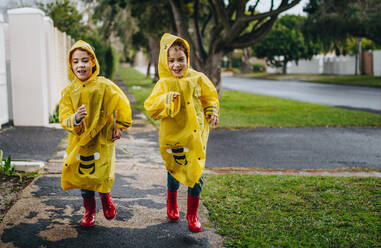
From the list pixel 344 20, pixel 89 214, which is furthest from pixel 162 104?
pixel 344 20

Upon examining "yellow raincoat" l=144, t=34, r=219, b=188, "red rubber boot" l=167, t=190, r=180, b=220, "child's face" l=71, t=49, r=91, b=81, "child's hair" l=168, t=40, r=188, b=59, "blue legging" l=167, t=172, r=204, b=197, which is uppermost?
"child's hair" l=168, t=40, r=188, b=59

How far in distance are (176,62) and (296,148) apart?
4680mm

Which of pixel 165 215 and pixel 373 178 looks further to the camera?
pixel 373 178

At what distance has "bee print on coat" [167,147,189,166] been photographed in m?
3.54

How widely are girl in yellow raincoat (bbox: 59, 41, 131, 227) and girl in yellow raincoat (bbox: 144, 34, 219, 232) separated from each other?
13.2 inches

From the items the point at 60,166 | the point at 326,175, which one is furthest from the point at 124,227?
the point at 326,175

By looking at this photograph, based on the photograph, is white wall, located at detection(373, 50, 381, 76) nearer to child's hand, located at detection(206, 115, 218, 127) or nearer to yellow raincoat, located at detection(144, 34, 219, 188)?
child's hand, located at detection(206, 115, 218, 127)

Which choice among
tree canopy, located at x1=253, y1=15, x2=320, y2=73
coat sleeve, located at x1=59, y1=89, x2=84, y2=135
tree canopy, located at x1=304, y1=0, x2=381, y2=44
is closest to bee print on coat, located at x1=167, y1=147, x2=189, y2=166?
coat sleeve, located at x1=59, y1=89, x2=84, y2=135

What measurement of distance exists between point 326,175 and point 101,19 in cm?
2248

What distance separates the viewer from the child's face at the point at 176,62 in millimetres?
3549

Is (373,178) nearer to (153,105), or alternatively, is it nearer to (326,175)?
(326,175)

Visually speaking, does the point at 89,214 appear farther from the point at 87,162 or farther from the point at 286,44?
the point at 286,44

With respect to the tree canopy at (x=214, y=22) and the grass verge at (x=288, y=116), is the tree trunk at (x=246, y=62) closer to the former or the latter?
the tree canopy at (x=214, y=22)

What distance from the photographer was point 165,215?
158 inches
